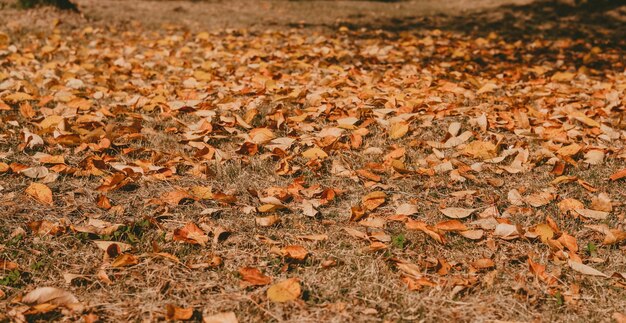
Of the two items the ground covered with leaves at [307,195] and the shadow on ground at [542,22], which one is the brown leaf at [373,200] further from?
the shadow on ground at [542,22]

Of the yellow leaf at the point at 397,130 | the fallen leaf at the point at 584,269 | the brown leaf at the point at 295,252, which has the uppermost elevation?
the yellow leaf at the point at 397,130

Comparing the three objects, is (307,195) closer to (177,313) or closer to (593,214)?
(177,313)

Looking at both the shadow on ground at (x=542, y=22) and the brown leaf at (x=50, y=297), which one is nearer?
the brown leaf at (x=50, y=297)

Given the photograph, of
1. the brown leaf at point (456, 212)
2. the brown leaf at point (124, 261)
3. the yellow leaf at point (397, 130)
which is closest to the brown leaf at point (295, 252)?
the brown leaf at point (124, 261)

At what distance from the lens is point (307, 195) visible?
8.05ft

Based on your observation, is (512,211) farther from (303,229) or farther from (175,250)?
(175,250)

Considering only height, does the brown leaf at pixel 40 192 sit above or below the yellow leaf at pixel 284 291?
above

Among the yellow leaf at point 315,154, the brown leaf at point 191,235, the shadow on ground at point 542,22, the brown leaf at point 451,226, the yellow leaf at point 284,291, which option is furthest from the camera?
the shadow on ground at point 542,22

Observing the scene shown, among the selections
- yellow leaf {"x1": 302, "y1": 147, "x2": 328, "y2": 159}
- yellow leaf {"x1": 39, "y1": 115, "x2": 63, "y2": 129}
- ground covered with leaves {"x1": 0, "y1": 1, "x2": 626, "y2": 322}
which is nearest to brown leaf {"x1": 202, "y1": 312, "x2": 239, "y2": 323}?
ground covered with leaves {"x1": 0, "y1": 1, "x2": 626, "y2": 322}

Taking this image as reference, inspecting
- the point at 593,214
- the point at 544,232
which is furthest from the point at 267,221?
the point at 593,214

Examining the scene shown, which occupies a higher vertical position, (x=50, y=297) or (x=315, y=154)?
(x=315, y=154)

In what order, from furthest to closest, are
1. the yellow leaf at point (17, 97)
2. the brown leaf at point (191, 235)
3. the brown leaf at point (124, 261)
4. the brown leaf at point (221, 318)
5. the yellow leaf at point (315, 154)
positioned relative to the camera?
1. the yellow leaf at point (17, 97)
2. the yellow leaf at point (315, 154)
3. the brown leaf at point (191, 235)
4. the brown leaf at point (124, 261)
5. the brown leaf at point (221, 318)

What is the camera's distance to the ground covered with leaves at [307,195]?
1.83 m

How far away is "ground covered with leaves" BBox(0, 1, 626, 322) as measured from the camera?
72.0 inches
